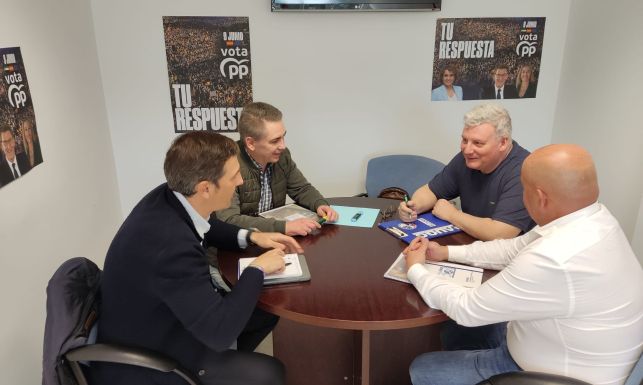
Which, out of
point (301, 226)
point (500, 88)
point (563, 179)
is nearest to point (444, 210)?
point (301, 226)

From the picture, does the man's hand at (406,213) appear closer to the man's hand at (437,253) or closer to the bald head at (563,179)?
the man's hand at (437,253)

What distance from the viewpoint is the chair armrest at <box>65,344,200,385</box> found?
4.40ft

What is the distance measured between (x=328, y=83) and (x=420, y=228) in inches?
65.1

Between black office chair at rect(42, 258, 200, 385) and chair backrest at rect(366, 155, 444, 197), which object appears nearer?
black office chair at rect(42, 258, 200, 385)

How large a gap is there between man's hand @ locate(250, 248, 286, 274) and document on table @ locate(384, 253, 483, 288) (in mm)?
378

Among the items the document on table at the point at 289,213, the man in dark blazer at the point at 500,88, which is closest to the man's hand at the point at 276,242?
the document on table at the point at 289,213

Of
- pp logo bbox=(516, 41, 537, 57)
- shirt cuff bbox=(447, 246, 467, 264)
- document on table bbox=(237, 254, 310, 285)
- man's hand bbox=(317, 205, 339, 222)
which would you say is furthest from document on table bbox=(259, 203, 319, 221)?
pp logo bbox=(516, 41, 537, 57)

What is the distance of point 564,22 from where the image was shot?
343 cm

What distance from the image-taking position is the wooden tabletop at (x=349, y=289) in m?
1.45

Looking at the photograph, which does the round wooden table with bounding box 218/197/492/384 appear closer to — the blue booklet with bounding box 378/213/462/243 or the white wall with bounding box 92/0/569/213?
the blue booklet with bounding box 378/213/462/243

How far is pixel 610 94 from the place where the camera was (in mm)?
3018

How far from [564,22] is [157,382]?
3534 millimetres

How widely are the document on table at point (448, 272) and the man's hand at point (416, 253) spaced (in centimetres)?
4

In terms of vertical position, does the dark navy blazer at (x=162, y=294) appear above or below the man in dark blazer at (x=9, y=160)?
below
